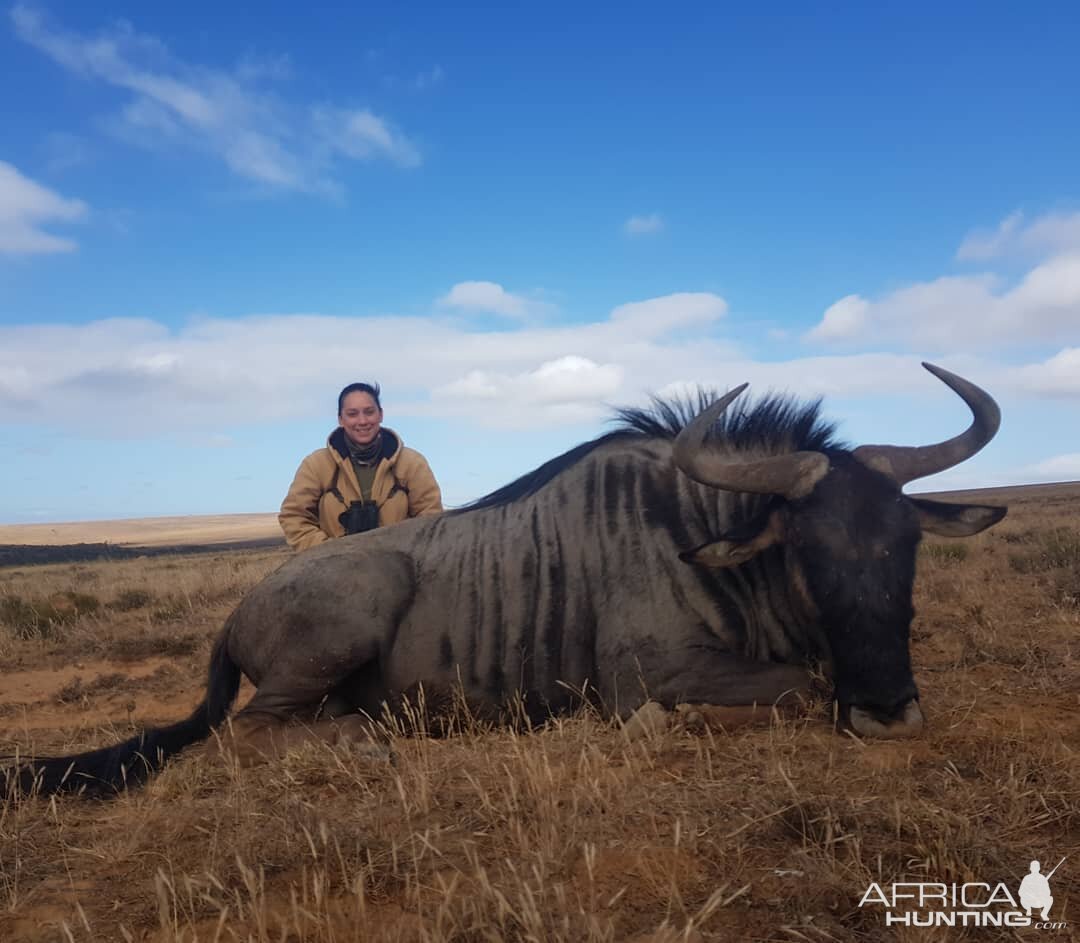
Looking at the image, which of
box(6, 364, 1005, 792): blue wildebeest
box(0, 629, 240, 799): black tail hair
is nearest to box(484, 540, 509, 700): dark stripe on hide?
box(6, 364, 1005, 792): blue wildebeest

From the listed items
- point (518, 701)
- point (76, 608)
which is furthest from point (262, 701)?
point (76, 608)

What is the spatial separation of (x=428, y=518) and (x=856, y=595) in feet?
8.17

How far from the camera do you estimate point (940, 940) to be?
190 cm

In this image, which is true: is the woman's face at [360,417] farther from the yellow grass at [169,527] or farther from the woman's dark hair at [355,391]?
the yellow grass at [169,527]

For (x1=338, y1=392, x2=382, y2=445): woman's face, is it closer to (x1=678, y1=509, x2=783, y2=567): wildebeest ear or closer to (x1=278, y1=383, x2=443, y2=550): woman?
(x1=278, y1=383, x2=443, y2=550): woman

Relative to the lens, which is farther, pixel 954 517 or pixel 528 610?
pixel 528 610

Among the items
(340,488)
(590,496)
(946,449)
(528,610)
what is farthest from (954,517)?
(340,488)

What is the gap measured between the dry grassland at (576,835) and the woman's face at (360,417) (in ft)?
9.92

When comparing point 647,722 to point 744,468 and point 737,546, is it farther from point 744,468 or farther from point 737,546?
point 744,468

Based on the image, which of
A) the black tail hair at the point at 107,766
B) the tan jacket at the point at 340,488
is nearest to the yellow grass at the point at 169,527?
the tan jacket at the point at 340,488

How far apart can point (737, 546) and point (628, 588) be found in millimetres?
614

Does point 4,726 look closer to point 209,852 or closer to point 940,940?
point 209,852

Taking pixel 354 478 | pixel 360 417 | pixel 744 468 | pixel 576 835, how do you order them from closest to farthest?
1. pixel 576 835
2. pixel 744 468
3. pixel 360 417
4. pixel 354 478

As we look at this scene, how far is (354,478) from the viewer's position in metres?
6.80
